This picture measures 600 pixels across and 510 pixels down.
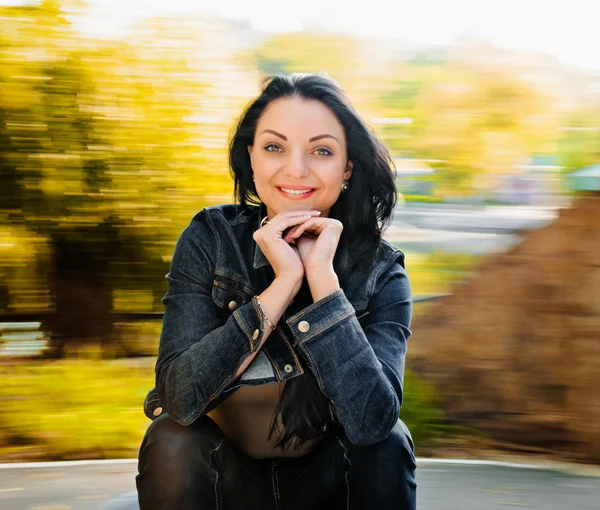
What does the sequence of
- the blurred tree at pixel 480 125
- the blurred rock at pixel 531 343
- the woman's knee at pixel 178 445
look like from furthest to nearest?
the blurred tree at pixel 480 125 < the blurred rock at pixel 531 343 < the woman's knee at pixel 178 445

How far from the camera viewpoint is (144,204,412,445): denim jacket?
1795 mm

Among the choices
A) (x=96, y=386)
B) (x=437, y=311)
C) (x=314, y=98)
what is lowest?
(x=96, y=386)

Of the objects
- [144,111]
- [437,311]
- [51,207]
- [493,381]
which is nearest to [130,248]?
[51,207]

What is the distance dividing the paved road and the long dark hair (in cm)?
96

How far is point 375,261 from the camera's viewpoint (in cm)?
207

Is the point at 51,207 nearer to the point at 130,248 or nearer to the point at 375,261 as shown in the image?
the point at 130,248

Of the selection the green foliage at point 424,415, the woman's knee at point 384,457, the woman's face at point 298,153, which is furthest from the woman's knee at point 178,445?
the green foliage at point 424,415

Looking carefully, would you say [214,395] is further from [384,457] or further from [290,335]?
[384,457]

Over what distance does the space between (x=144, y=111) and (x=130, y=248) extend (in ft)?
2.24

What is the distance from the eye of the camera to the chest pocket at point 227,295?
79.4 inches

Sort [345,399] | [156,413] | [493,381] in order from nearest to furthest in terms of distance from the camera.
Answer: [345,399], [156,413], [493,381]

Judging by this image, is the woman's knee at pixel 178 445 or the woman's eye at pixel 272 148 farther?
the woman's eye at pixel 272 148

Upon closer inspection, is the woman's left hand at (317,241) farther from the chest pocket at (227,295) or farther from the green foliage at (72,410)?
the green foliage at (72,410)

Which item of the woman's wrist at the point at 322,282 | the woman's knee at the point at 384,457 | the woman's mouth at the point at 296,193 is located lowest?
the woman's knee at the point at 384,457
